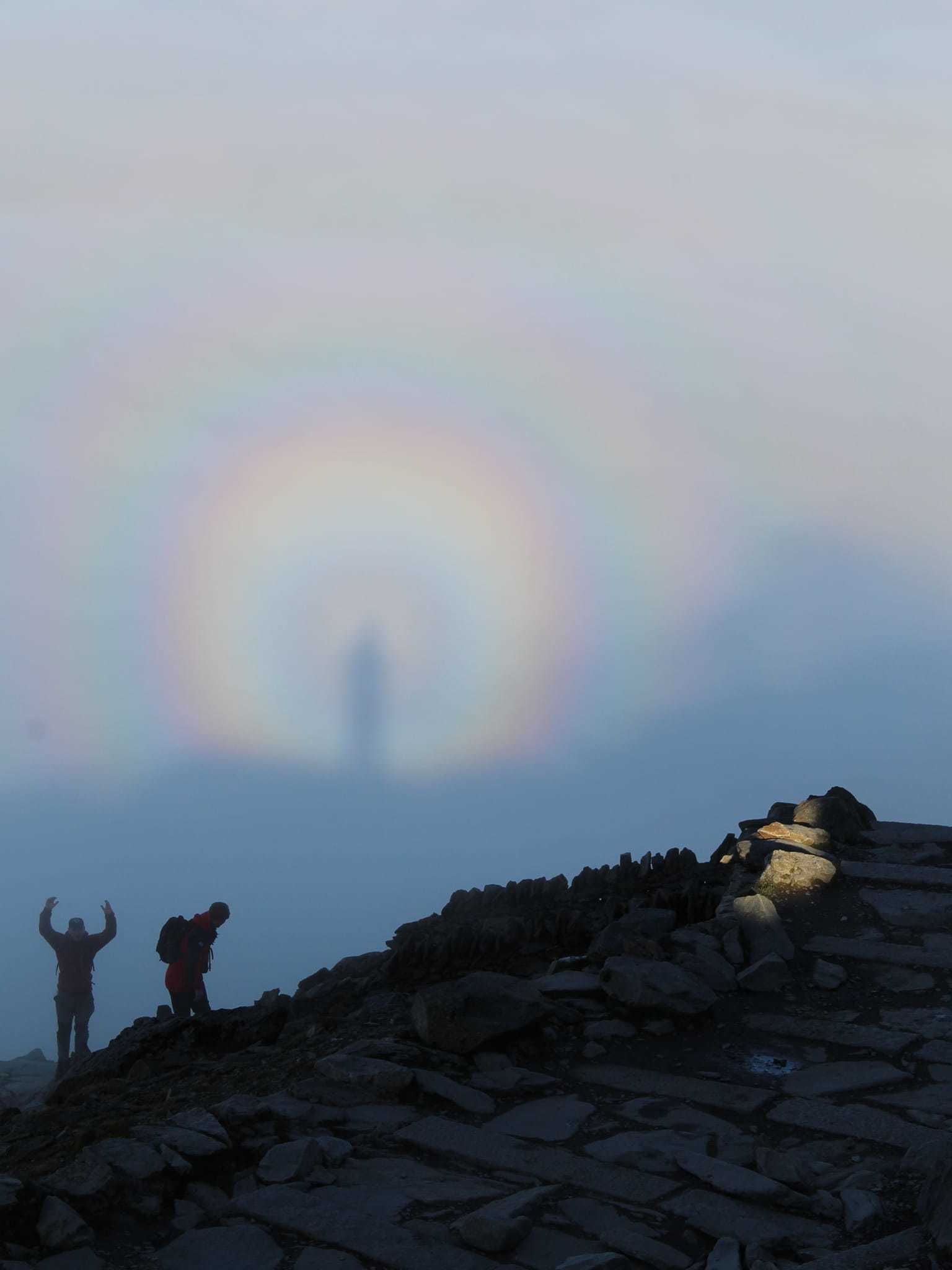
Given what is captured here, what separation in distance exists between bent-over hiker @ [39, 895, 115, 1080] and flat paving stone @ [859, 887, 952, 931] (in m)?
7.97

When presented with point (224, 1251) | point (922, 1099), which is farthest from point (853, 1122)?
point (224, 1251)

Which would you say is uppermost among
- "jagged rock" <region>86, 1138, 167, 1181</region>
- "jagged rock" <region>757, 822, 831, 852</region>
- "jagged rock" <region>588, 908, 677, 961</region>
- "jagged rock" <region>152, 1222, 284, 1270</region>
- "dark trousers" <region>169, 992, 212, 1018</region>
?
"jagged rock" <region>757, 822, 831, 852</region>

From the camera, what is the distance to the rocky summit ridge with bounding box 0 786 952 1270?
4223 millimetres

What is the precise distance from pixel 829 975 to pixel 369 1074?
2.85m

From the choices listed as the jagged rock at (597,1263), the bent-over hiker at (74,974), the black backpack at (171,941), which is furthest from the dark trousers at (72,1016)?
Answer: the jagged rock at (597,1263)

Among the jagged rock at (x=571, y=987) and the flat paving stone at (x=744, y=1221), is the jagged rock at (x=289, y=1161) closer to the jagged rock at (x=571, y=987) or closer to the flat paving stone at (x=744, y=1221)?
the flat paving stone at (x=744, y=1221)

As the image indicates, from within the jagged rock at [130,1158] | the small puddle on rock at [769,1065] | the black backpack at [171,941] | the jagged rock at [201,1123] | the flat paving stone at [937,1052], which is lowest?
the black backpack at [171,941]

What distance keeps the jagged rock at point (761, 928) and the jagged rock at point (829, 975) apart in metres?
0.19

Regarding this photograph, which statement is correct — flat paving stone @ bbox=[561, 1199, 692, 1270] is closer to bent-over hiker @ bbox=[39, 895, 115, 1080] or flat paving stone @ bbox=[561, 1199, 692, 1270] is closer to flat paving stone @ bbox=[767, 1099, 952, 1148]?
flat paving stone @ bbox=[767, 1099, 952, 1148]

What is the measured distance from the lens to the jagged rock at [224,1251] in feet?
13.5

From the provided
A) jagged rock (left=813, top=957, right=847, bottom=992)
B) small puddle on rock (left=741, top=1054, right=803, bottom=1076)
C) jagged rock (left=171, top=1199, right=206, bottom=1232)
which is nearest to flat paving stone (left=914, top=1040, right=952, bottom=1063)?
small puddle on rock (left=741, top=1054, right=803, bottom=1076)

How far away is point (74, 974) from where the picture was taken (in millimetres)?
12531

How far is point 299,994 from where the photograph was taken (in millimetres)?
8031

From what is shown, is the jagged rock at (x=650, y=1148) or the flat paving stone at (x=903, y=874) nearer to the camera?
the jagged rock at (x=650, y=1148)
